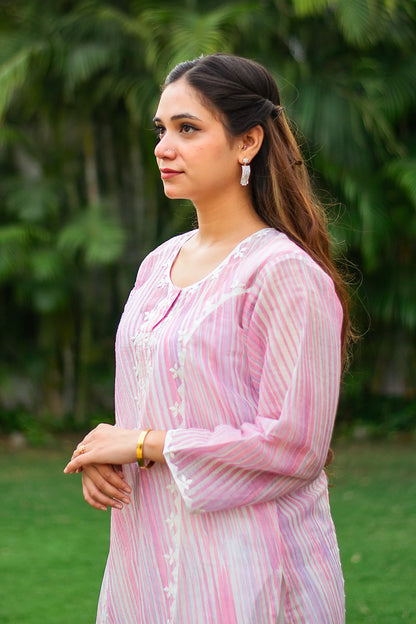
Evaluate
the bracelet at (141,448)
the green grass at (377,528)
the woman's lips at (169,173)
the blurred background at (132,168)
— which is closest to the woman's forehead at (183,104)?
the woman's lips at (169,173)

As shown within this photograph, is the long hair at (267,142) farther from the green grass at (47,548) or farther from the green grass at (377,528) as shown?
the green grass at (47,548)

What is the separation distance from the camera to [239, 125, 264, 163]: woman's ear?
1924mm

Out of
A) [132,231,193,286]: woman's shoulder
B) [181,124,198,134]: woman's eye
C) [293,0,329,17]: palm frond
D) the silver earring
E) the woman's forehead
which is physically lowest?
[132,231,193,286]: woman's shoulder

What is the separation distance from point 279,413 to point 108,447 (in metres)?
0.35

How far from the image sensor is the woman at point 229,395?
5.70 feet

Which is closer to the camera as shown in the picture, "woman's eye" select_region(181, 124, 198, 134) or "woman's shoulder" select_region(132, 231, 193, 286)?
"woman's eye" select_region(181, 124, 198, 134)

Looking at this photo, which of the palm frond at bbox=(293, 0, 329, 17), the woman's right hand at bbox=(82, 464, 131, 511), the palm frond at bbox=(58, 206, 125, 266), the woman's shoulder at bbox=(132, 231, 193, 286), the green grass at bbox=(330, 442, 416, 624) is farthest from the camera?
the palm frond at bbox=(58, 206, 125, 266)

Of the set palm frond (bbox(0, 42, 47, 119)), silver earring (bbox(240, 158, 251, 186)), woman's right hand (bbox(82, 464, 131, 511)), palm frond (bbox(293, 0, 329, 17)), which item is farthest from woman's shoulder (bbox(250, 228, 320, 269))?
palm frond (bbox(0, 42, 47, 119))

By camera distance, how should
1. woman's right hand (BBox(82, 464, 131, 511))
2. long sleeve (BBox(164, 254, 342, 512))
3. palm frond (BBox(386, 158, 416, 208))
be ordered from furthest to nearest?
palm frond (BBox(386, 158, 416, 208))
woman's right hand (BBox(82, 464, 131, 511))
long sleeve (BBox(164, 254, 342, 512))

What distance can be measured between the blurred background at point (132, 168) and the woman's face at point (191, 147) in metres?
4.86

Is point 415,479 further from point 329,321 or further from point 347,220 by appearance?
point 329,321

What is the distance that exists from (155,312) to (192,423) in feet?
0.87

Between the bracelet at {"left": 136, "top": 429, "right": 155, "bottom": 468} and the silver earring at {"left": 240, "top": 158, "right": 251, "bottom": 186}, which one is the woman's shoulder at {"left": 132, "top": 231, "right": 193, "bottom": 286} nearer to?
the silver earring at {"left": 240, "top": 158, "right": 251, "bottom": 186}

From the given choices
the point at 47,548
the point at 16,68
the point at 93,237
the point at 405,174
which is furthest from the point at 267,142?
the point at 16,68
